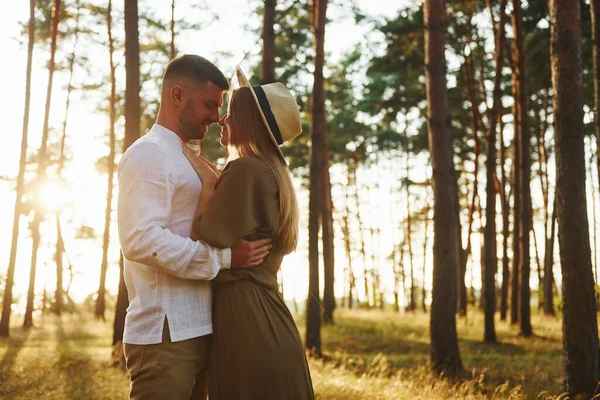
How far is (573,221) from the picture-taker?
724 centimetres

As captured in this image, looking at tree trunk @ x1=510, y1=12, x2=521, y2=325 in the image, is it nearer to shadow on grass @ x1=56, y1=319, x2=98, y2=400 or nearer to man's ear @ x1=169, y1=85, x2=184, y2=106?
shadow on grass @ x1=56, y1=319, x2=98, y2=400

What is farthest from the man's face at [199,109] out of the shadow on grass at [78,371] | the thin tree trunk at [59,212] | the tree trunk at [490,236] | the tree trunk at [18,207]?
the thin tree trunk at [59,212]

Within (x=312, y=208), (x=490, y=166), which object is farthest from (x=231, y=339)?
(x=490, y=166)

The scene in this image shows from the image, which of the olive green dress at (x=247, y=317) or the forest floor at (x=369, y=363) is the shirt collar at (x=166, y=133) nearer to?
the olive green dress at (x=247, y=317)

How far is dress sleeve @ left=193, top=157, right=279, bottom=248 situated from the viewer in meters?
3.15

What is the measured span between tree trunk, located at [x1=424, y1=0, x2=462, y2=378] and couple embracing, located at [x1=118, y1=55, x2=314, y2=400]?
7630 millimetres

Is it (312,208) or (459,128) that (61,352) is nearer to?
(312,208)

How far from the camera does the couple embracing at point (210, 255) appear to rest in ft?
10.1

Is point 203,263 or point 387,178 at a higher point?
point 387,178

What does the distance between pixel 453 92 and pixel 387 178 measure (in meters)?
21.6

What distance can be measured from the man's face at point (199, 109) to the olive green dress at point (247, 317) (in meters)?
0.40

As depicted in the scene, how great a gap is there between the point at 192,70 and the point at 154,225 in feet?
3.03

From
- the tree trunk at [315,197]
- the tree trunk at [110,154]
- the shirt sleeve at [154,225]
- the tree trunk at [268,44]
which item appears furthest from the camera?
the tree trunk at [110,154]

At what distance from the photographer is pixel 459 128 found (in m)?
26.3
